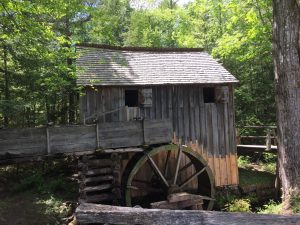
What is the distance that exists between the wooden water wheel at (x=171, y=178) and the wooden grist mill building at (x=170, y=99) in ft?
0.38

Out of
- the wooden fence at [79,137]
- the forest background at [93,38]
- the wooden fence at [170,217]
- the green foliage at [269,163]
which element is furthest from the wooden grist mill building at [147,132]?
the wooden fence at [170,217]

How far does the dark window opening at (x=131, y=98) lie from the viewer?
12422 millimetres

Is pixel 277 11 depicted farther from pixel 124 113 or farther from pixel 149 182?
pixel 149 182

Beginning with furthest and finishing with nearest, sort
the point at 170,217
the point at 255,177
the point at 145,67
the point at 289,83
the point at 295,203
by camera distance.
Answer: the point at 255,177 < the point at 145,67 < the point at 289,83 < the point at 295,203 < the point at 170,217

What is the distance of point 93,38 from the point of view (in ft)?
62.8

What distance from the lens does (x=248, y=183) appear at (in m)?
13.0

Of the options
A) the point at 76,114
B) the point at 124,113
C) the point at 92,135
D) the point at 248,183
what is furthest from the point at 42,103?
the point at 248,183

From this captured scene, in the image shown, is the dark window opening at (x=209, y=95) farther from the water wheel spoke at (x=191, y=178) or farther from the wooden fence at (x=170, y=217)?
the wooden fence at (x=170, y=217)

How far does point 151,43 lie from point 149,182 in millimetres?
14467

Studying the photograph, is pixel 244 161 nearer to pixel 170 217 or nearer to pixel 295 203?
pixel 295 203

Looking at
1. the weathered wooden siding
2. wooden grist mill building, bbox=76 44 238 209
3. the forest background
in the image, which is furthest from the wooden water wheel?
the forest background

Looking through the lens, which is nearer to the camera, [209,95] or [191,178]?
[191,178]

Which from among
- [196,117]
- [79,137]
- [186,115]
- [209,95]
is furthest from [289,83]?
[79,137]

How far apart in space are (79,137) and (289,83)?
5.90 meters
